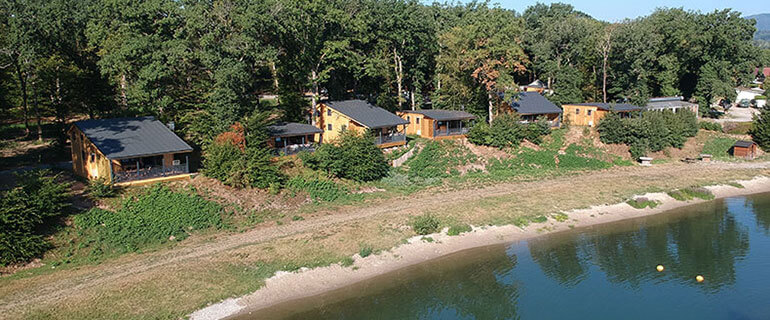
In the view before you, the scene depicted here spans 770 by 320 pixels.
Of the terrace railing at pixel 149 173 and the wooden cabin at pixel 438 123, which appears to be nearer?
the terrace railing at pixel 149 173

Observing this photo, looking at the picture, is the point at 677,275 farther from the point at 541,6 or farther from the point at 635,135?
the point at 541,6

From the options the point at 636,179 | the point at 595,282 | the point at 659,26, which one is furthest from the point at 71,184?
the point at 659,26

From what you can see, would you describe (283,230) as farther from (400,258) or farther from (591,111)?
(591,111)

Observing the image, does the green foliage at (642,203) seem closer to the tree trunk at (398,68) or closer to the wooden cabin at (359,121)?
the wooden cabin at (359,121)

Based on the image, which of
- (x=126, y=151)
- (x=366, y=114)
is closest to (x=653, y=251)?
(x=366, y=114)

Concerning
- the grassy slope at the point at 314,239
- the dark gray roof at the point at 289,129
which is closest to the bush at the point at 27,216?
the grassy slope at the point at 314,239
